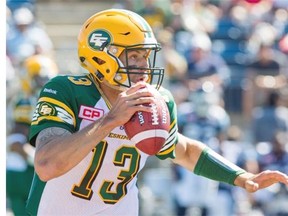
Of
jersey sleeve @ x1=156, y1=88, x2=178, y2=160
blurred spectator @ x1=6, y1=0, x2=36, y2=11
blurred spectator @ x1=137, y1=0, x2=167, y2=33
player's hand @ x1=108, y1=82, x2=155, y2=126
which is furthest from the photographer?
blurred spectator @ x1=6, y1=0, x2=36, y2=11

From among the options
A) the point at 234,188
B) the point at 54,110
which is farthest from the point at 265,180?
the point at 234,188

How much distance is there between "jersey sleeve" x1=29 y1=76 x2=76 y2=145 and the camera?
3895 mm

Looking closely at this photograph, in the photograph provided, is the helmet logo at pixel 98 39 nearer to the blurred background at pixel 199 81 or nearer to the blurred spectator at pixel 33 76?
the blurred background at pixel 199 81

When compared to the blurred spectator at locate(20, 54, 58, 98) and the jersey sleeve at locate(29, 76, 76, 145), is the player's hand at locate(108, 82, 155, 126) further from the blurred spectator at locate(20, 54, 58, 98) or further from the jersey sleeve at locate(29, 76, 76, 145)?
the blurred spectator at locate(20, 54, 58, 98)

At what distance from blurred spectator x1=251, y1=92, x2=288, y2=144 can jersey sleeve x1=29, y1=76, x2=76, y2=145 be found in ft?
22.0

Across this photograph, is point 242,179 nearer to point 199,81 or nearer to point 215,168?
point 215,168

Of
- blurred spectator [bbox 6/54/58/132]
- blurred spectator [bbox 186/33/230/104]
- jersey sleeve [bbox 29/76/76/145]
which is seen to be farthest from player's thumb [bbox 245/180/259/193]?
blurred spectator [bbox 186/33/230/104]

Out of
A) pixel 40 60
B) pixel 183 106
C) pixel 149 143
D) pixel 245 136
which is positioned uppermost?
pixel 149 143

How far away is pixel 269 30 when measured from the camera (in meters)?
13.0

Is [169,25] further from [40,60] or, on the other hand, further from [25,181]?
[25,181]

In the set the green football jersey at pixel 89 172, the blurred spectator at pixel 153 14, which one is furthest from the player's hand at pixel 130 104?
the blurred spectator at pixel 153 14

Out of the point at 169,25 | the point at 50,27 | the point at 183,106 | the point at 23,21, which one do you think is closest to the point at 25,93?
the point at 183,106

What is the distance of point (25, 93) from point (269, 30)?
191 inches

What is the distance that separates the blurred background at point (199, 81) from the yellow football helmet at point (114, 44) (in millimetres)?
4649
